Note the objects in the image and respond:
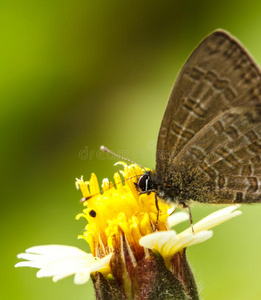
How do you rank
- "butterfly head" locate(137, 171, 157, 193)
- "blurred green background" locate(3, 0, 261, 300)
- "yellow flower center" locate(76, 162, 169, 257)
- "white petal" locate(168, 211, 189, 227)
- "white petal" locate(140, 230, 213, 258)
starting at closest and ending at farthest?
"white petal" locate(140, 230, 213, 258) < "yellow flower center" locate(76, 162, 169, 257) < "butterfly head" locate(137, 171, 157, 193) < "white petal" locate(168, 211, 189, 227) < "blurred green background" locate(3, 0, 261, 300)

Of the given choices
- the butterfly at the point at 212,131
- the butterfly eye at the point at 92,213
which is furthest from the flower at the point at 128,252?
the butterfly at the point at 212,131

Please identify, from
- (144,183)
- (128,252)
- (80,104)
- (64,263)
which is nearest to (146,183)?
(144,183)

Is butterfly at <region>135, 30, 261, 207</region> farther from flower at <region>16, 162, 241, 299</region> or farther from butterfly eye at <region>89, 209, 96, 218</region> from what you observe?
butterfly eye at <region>89, 209, 96, 218</region>

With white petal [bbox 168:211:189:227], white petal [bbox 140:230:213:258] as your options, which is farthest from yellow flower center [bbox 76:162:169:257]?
white petal [bbox 168:211:189:227]

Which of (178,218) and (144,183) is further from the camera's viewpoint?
(178,218)

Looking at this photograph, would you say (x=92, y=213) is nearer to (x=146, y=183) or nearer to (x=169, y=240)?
(x=146, y=183)

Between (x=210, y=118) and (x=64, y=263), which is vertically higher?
(x=210, y=118)

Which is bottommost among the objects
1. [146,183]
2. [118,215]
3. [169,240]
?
[169,240]

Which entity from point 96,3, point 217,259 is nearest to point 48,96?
point 96,3
